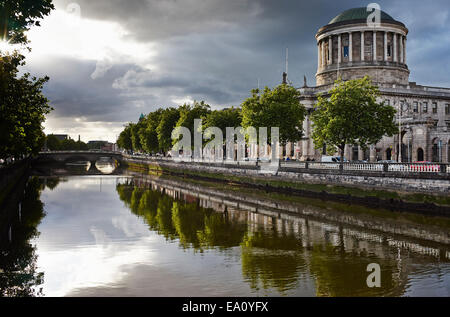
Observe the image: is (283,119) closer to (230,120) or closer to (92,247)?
(230,120)

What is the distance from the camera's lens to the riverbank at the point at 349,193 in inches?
1278

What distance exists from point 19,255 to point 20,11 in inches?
462

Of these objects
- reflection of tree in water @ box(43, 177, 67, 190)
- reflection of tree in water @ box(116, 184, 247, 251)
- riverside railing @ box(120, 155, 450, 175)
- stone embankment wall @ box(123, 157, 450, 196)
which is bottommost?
reflection of tree in water @ box(116, 184, 247, 251)

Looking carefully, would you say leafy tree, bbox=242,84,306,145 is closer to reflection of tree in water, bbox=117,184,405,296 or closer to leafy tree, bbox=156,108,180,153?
reflection of tree in water, bbox=117,184,405,296

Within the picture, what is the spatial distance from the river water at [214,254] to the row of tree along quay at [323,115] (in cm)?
1169

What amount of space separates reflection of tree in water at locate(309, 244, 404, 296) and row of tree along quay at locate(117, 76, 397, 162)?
2568 centimetres

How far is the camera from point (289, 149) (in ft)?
308

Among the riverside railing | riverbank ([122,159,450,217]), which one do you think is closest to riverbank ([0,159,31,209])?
riverbank ([122,159,450,217])

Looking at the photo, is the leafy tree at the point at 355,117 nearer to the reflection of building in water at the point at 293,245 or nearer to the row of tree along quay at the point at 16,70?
the reflection of building in water at the point at 293,245

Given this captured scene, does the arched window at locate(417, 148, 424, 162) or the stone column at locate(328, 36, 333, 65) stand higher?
the stone column at locate(328, 36, 333, 65)

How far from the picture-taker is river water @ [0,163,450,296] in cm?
1597

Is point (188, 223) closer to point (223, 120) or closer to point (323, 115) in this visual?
point (323, 115)

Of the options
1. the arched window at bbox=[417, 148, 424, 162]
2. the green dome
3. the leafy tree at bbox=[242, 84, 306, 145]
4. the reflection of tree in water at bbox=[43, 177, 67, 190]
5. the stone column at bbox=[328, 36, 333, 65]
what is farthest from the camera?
the stone column at bbox=[328, 36, 333, 65]

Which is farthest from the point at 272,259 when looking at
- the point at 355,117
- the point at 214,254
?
the point at 355,117
